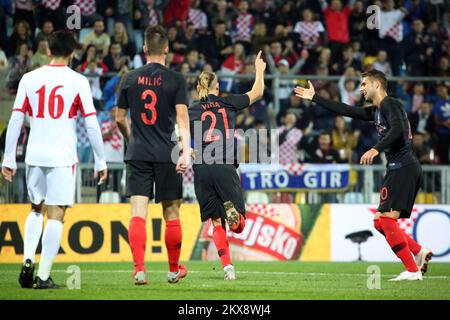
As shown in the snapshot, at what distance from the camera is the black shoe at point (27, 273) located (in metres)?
9.12

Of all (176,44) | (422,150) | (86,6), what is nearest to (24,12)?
(86,6)

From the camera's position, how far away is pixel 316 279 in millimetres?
11430

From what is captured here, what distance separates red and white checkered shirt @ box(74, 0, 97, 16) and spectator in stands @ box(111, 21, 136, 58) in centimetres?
79

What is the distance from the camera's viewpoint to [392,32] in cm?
2067

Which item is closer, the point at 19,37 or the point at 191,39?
the point at 19,37

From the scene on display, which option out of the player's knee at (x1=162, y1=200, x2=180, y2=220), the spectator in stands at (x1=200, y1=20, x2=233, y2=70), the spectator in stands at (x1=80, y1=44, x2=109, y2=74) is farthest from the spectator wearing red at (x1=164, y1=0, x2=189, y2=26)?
the player's knee at (x1=162, y1=200, x2=180, y2=220)

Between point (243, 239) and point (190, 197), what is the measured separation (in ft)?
3.92

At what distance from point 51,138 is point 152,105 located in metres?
1.15

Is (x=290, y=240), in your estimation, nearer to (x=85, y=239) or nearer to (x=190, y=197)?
(x=190, y=197)

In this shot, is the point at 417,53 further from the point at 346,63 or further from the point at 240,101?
the point at 240,101

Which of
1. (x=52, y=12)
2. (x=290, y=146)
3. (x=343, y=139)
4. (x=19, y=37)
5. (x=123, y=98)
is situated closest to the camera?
(x=123, y=98)

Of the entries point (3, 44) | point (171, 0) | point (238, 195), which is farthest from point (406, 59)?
point (238, 195)

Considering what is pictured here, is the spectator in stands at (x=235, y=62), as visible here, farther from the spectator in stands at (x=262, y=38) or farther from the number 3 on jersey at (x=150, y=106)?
the number 3 on jersey at (x=150, y=106)

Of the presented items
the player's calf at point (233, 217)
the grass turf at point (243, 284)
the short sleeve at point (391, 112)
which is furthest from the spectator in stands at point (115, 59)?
the short sleeve at point (391, 112)
